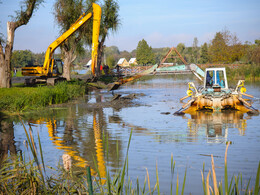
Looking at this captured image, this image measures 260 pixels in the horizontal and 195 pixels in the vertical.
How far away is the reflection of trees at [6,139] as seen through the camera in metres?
9.72

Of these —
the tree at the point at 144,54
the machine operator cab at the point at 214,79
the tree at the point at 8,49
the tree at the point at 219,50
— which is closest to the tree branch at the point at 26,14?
the tree at the point at 8,49

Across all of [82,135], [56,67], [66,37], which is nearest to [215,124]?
[82,135]

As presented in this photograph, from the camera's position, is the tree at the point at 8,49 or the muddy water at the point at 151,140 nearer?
the muddy water at the point at 151,140


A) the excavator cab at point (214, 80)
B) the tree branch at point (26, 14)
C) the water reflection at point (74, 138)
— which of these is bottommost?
the water reflection at point (74, 138)

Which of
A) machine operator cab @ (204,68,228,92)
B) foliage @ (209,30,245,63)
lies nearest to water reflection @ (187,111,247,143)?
machine operator cab @ (204,68,228,92)

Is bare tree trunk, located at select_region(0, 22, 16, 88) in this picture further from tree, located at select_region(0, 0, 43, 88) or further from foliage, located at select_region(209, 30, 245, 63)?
foliage, located at select_region(209, 30, 245, 63)

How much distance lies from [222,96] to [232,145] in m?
7.47

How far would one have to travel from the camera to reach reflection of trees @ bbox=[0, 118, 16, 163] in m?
9.72

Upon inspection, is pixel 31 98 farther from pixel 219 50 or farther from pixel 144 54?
pixel 144 54

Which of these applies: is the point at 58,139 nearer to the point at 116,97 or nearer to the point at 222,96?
the point at 222,96

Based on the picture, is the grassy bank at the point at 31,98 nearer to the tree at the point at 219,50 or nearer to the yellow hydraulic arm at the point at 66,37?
the yellow hydraulic arm at the point at 66,37

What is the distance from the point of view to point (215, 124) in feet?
46.5

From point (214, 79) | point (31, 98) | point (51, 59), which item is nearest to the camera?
point (214, 79)

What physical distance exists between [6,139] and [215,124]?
8.16 metres
